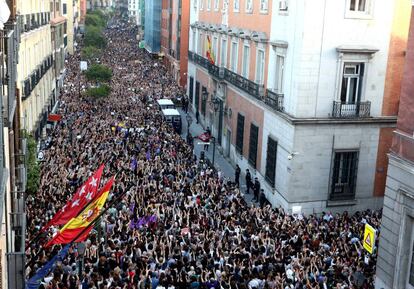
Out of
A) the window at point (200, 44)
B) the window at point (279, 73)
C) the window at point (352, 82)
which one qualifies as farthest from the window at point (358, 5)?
the window at point (200, 44)

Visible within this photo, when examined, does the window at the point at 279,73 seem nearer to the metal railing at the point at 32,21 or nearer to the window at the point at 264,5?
the window at the point at 264,5

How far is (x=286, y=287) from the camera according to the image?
16516 millimetres

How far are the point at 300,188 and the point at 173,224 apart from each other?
751 centimetres

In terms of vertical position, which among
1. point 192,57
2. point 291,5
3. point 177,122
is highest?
point 291,5

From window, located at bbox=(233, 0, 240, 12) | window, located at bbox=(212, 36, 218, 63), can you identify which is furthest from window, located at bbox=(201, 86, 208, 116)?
window, located at bbox=(233, 0, 240, 12)

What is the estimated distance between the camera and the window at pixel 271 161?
94.0ft

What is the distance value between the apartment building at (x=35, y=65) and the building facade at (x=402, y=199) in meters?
16.8

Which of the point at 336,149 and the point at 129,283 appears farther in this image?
the point at 336,149

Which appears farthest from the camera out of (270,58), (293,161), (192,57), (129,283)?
(192,57)

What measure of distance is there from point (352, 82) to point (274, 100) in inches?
153

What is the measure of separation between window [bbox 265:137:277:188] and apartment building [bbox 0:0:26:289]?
13.7 metres

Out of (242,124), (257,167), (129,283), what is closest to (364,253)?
(129,283)

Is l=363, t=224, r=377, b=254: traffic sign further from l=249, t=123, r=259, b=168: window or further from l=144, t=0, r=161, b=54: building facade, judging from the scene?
l=144, t=0, r=161, b=54: building facade

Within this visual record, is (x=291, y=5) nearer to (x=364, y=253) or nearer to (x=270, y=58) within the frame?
(x=270, y=58)
